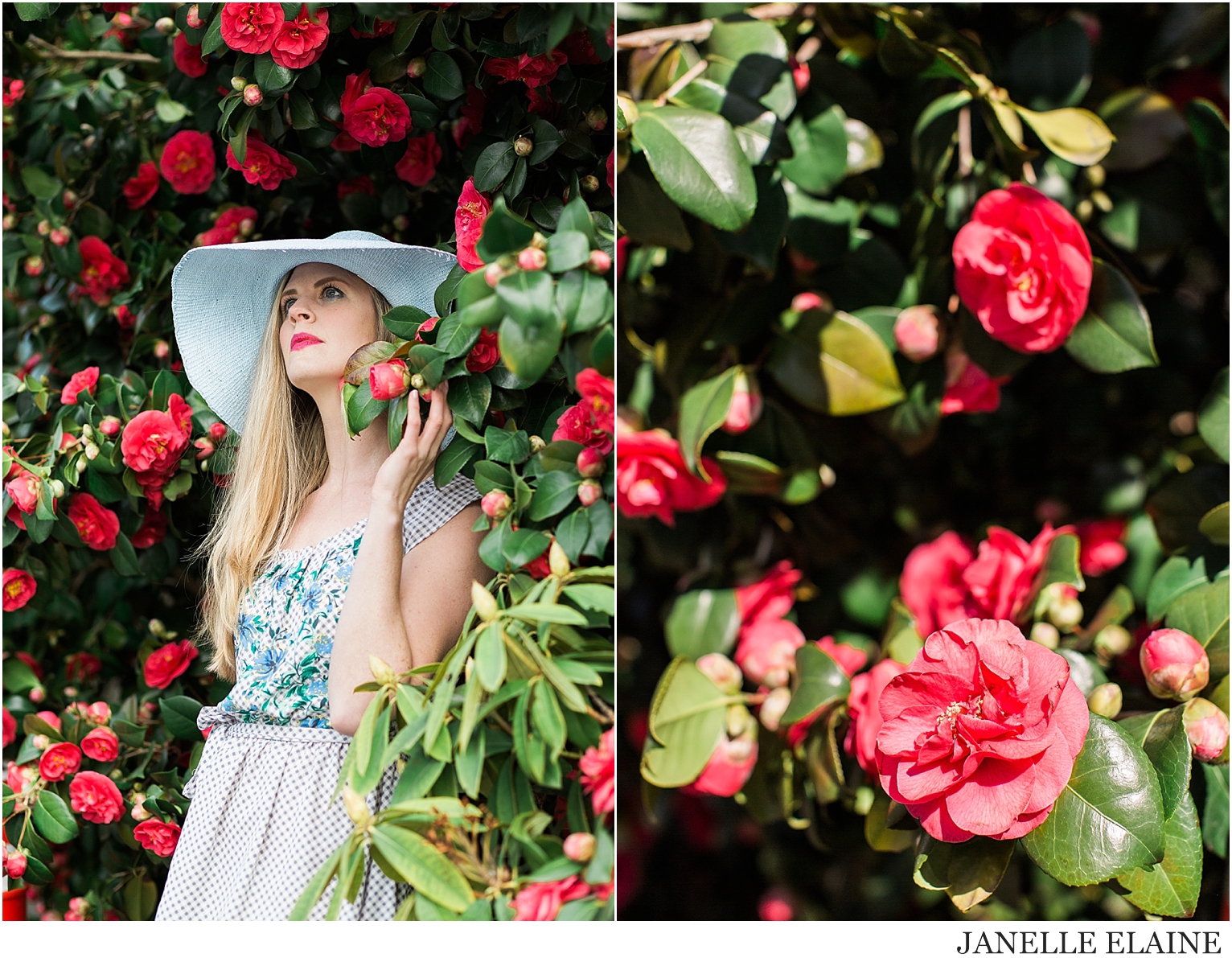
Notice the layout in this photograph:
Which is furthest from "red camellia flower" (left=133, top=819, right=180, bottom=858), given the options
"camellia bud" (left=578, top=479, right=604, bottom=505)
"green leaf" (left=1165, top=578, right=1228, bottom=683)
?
"green leaf" (left=1165, top=578, right=1228, bottom=683)

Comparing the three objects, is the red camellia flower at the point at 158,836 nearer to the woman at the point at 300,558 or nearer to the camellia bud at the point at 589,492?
the woman at the point at 300,558

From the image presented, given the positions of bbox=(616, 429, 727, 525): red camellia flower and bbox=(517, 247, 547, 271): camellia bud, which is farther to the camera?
bbox=(616, 429, 727, 525): red camellia flower

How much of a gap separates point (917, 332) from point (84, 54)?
2.84 feet

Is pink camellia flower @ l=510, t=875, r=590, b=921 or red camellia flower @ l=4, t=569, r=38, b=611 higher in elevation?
red camellia flower @ l=4, t=569, r=38, b=611

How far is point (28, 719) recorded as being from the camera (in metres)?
0.74

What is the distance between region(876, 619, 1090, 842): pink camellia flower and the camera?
1.95 ft

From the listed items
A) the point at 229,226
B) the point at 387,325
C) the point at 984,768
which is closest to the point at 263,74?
the point at 229,226

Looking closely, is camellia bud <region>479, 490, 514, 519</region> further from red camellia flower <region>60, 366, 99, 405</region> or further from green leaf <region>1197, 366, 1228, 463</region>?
green leaf <region>1197, 366, 1228, 463</region>

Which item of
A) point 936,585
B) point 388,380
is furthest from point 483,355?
point 936,585

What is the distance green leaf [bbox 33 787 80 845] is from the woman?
0.40 ft

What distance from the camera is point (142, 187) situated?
2.63 ft

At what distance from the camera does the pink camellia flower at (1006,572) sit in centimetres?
76

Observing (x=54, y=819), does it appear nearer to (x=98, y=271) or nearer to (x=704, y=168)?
(x=98, y=271)
